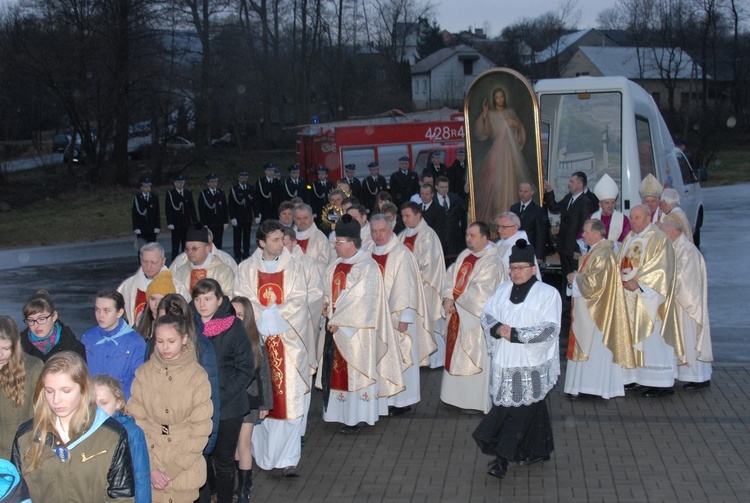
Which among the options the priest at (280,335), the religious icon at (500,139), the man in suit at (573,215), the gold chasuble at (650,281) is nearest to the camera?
the priest at (280,335)

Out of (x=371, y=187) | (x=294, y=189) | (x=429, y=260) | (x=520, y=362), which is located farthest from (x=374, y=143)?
(x=520, y=362)

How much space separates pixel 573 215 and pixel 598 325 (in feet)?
12.2

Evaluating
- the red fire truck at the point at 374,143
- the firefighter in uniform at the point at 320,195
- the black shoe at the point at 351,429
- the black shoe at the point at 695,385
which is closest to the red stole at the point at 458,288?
the black shoe at the point at 351,429

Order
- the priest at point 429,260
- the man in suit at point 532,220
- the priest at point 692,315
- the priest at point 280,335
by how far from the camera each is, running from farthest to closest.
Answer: the man in suit at point 532,220
the priest at point 429,260
the priest at point 692,315
the priest at point 280,335

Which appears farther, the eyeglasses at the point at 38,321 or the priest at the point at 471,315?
the priest at the point at 471,315

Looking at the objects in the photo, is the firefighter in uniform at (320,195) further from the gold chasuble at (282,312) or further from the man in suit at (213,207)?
the gold chasuble at (282,312)

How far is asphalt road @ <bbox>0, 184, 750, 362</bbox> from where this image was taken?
1257 cm

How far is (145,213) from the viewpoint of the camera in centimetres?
1919

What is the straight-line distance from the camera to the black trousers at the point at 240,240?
19938 mm

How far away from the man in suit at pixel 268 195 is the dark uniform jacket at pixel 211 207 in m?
0.83

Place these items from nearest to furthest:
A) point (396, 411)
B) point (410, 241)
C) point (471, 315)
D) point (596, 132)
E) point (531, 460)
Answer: point (531, 460), point (471, 315), point (396, 411), point (410, 241), point (596, 132)

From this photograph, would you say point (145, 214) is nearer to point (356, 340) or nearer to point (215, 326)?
point (356, 340)

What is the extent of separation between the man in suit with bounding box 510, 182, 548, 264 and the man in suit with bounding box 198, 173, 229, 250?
8841 millimetres

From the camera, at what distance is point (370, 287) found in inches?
318
